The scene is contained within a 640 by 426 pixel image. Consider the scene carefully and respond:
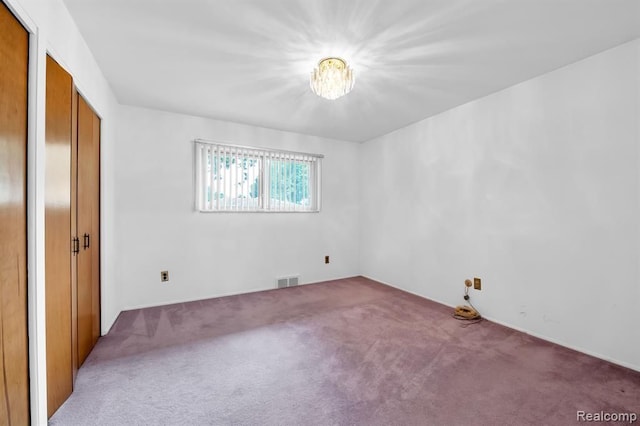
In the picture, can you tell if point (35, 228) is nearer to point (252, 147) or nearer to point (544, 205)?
point (252, 147)

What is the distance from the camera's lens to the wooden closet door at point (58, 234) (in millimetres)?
1438

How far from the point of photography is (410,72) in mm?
2363

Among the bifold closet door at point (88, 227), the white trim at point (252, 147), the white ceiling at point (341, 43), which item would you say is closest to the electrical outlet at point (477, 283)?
the white ceiling at point (341, 43)

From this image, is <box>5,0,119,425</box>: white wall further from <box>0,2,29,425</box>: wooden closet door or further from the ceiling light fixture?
the ceiling light fixture

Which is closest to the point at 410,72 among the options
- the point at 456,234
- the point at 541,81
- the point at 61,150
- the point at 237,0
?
the point at 541,81

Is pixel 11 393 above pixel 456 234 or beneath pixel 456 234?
beneath

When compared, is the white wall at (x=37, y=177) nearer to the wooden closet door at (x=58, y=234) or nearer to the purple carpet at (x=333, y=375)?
the wooden closet door at (x=58, y=234)

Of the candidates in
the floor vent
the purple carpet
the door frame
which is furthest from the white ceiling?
the floor vent

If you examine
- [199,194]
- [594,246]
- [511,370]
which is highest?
[199,194]

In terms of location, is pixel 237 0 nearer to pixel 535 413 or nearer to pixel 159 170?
pixel 159 170

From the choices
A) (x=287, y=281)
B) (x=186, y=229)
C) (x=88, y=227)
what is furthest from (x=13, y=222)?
(x=287, y=281)

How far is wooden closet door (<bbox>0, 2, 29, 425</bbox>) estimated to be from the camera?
1.08m

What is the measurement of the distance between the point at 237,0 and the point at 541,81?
8.55 ft
